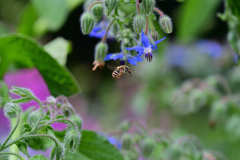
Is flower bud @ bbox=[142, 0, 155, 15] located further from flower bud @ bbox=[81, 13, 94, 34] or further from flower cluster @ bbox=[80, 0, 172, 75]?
flower bud @ bbox=[81, 13, 94, 34]

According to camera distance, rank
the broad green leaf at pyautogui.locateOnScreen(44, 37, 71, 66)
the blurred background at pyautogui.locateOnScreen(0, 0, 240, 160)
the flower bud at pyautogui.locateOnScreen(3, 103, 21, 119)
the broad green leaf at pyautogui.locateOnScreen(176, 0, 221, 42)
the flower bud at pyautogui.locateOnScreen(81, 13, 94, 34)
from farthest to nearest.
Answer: the broad green leaf at pyautogui.locateOnScreen(176, 0, 221, 42) → the blurred background at pyautogui.locateOnScreen(0, 0, 240, 160) → the broad green leaf at pyautogui.locateOnScreen(44, 37, 71, 66) → the flower bud at pyautogui.locateOnScreen(81, 13, 94, 34) → the flower bud at pyautogui.locateOnScreen(3, 103, 21, 119)

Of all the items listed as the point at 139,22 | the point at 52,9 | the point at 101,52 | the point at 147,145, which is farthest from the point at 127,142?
the point at 52,9

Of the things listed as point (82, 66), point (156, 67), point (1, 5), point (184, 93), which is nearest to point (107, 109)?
point (82, 66)

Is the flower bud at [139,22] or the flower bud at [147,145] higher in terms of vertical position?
the flower bud at [139,22]

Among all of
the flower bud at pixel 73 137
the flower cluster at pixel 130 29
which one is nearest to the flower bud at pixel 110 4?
the flower cluster at pixel 130 29

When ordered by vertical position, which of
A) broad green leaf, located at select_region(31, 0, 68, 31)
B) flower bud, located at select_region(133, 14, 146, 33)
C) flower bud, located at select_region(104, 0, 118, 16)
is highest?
broad green leaf, located at select_region(31, 0, 68, 31)

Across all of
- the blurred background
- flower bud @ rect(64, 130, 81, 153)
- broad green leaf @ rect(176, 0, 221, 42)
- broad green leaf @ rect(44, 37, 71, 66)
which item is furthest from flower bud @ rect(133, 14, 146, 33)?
broad green leaf @ rect(176, 0, 221, 42)

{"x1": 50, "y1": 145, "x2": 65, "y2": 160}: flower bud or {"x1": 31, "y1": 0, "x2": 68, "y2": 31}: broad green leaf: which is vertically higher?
{"x1": 31, "y1": 0, "x2": 68, "y2": 31}: broad green leaf

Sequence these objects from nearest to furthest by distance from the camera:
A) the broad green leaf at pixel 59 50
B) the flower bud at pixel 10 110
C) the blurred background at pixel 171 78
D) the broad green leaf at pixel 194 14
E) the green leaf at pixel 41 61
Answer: the flower bud at pixel 10 110 → the green leaf at pixel 41 61 → the broad green leaf at pixel 59 50 → the blurred background at pixel 171 78 → the broad green leaf at pixel 194 14

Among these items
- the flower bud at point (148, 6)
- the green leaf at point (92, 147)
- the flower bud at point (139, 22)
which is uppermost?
the flower bud at point (148, 6)

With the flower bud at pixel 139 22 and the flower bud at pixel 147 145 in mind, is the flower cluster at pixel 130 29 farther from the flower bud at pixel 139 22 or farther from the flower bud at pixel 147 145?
the flower bud at pixel 147 145
